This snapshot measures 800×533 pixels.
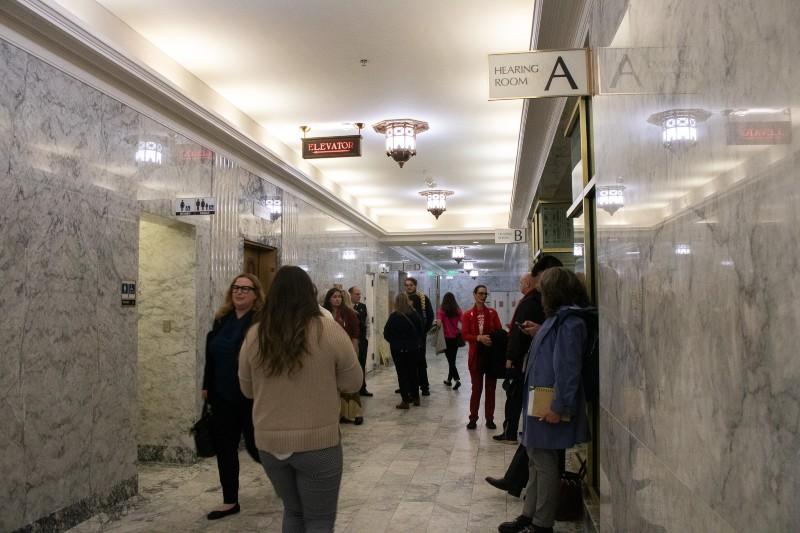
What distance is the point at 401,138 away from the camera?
7.89 meters

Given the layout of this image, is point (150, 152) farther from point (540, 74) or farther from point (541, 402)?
point (541, 402)

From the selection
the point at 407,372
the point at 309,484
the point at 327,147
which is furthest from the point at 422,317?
the point at 309,484

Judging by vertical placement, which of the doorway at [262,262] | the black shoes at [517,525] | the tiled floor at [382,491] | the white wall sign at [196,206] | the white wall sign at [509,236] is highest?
the white wall sign at [509,236]

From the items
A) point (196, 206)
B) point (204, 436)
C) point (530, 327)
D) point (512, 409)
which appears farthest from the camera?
point (512, 409)

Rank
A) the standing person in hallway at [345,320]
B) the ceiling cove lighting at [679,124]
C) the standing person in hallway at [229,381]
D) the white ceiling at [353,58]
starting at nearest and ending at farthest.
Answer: the ceiling cove lighting at [679,124] < the standing person in hallway at [229,381] < the white ceiling at [353,58] < the standing person in hallway at [345,320]

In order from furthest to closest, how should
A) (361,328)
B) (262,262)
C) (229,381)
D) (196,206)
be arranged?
1. (361,328)
2. (262,262)
3. (196,206)
4. (229,381)

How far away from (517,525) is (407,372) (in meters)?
5.08

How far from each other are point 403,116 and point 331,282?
4376mm

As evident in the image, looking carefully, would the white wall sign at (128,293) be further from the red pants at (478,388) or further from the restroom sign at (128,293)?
the red pants at (478,388)

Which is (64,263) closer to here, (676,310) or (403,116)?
(676,310)

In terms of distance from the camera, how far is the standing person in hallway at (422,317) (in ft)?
32.0

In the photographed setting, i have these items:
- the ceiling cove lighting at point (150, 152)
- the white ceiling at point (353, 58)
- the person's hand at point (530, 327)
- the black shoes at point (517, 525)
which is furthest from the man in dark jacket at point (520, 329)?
the ceiling cove lighting at point (150, 152)

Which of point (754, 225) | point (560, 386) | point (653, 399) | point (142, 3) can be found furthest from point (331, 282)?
point (754, 225)

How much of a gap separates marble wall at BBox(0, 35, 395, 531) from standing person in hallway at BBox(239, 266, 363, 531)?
210cm
